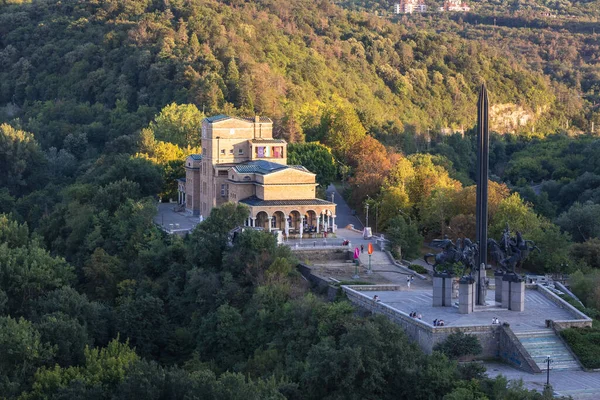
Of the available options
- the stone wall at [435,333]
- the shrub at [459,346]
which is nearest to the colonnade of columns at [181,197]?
the stone wall at [435,333]

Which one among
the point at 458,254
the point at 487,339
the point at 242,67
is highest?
the point at 242,67

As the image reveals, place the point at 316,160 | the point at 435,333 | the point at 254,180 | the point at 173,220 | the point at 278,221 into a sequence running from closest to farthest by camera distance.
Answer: the point at 435,333 → the point at 278,221 → the point at 254,180 → the point at 173,220 → the point at 316,160

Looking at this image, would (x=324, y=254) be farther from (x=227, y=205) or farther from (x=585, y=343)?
(x=585, y=343)

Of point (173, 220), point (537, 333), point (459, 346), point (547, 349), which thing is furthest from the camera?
point (173, 220)

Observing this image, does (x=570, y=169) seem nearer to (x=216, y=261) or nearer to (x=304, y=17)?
(x=216, y=261)

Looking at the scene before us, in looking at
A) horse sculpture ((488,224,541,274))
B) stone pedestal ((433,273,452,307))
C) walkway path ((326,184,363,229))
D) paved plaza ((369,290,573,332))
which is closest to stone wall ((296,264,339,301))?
paved plaza ((369,290,573,332))

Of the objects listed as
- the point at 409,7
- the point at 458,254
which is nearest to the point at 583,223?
the point at 458,254

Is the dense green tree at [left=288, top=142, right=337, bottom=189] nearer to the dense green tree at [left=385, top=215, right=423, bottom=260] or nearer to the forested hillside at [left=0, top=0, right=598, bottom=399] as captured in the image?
the forested hillside at [left=0, top=0, right=598, bottom=399]

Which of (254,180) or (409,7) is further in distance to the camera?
(409,7)
